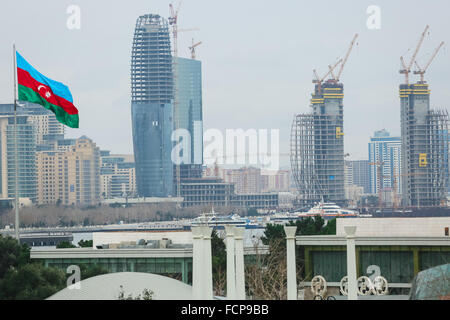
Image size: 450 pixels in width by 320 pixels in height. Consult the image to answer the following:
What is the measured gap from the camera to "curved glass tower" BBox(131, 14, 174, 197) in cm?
15488

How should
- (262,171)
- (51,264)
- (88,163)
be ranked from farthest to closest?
(262,171)
(88,163)
(51,264)

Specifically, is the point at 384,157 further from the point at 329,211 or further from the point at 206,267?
the point at 206,267

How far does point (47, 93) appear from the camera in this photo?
1959 cm

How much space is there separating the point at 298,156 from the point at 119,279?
139639 mm

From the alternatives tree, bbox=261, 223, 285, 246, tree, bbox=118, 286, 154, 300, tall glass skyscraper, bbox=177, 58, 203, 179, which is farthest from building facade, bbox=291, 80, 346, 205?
tree, bbox=118, 286, 154, 300

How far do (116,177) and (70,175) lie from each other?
2403 cm

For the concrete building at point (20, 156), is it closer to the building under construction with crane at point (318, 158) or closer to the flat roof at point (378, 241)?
the building under construction with crane at point (318, 158)

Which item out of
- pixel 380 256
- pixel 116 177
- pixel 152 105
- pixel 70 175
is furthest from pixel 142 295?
pixel 116 177

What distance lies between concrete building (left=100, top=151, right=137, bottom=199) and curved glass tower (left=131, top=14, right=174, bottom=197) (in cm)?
726

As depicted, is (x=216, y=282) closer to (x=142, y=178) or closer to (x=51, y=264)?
(x=51, y=264)

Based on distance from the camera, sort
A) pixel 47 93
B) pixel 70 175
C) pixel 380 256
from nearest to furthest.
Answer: pixel 47 93 → pixel 380 256 → pixel 70 175
